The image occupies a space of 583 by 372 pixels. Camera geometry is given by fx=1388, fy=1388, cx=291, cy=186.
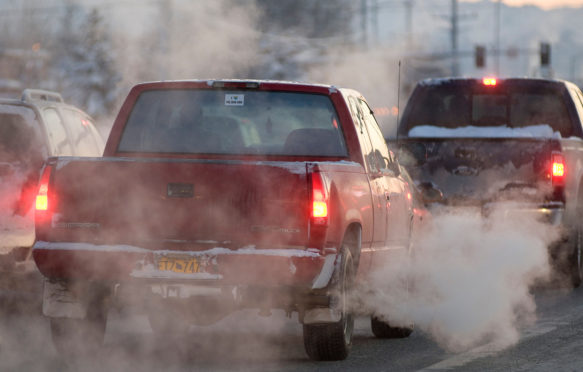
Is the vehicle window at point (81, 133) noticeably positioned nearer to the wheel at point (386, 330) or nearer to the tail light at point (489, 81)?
the wheel at point (386, 330)

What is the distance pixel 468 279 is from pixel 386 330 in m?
1.66

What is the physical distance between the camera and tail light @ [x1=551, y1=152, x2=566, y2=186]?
1312 centimetres

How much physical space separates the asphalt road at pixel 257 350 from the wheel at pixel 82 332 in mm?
78

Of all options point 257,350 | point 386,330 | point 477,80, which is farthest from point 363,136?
point 477,80

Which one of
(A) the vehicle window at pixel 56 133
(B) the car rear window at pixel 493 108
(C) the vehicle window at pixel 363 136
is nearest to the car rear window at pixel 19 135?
(A) the vehicle window at pixel 56 133

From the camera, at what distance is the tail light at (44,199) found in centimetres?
779

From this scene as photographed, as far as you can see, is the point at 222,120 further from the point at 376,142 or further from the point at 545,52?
the point at 545,52

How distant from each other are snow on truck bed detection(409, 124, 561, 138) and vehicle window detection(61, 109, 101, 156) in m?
3.22

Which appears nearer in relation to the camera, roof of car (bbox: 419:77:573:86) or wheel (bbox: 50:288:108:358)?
wheel (bbox: 50:288:108:358)

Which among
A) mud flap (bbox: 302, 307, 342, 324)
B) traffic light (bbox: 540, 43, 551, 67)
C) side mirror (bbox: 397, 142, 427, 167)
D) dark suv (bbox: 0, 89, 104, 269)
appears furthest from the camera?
traffic light (bbox: 540, 43, 551, 67)

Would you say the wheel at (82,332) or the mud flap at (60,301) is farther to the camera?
the wheel at (82,332)

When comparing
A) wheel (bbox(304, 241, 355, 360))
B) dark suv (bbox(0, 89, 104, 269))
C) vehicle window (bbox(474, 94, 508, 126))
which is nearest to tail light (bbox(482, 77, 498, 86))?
vehicle window (bbox(474, 94, 508, 126))

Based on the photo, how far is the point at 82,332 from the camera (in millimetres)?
8211

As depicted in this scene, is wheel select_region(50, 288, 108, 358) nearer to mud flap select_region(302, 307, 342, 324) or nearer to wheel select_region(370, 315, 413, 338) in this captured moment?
mud flap select_region(302, 307, 342, 324)
